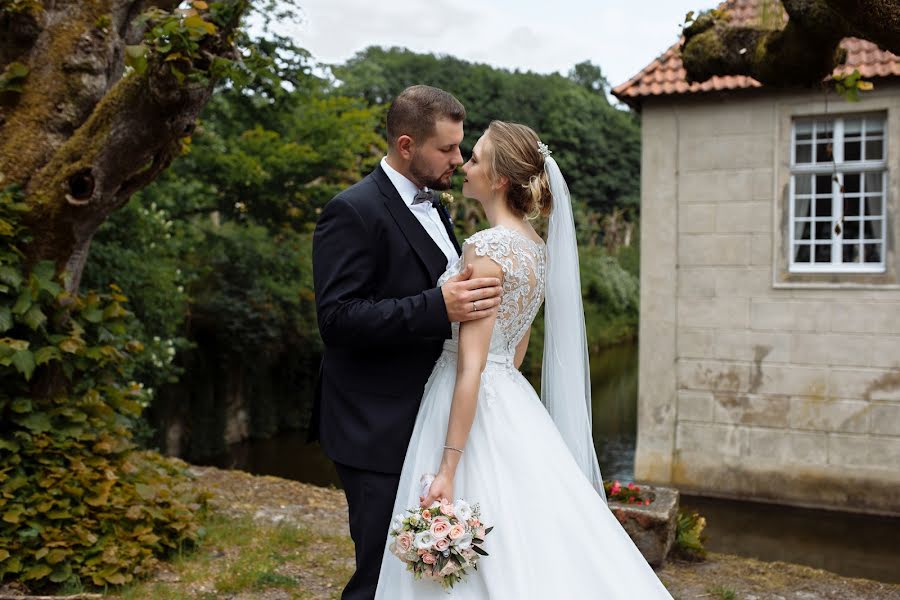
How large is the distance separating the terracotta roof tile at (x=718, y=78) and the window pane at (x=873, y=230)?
5.86ft

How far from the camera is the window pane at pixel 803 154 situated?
33.6 feet

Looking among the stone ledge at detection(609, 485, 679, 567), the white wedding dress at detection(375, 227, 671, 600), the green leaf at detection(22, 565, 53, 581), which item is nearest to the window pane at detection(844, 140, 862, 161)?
the stone ledge at detection(609, 485, 679, 567)

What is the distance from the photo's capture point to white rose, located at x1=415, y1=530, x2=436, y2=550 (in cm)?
237

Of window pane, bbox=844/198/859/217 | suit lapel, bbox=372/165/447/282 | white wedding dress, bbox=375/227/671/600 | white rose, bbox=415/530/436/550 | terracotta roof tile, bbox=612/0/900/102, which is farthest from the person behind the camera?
window pane, bbox=844/198/859/217

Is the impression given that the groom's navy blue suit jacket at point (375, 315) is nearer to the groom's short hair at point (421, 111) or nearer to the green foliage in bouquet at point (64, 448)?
the groom's short hair at point (421, 111)

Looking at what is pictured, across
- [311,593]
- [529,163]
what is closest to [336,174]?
[311,593]

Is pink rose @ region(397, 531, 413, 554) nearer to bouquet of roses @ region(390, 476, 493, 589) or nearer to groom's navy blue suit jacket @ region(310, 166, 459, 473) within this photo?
bouquet of roses @ region(390, 476, 493, 589)

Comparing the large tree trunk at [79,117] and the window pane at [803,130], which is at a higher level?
the window pane at [803,130]

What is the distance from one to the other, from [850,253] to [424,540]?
31.0ft

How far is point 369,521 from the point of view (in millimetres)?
2746

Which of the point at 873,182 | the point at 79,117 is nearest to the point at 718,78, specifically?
the point at 873,182

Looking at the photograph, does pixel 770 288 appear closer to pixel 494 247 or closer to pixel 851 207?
pixel 851 207

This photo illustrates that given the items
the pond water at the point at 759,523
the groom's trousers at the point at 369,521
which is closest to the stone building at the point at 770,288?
the pond water at the point at 759,523

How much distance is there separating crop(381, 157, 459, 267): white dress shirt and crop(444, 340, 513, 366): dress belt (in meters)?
0.28
